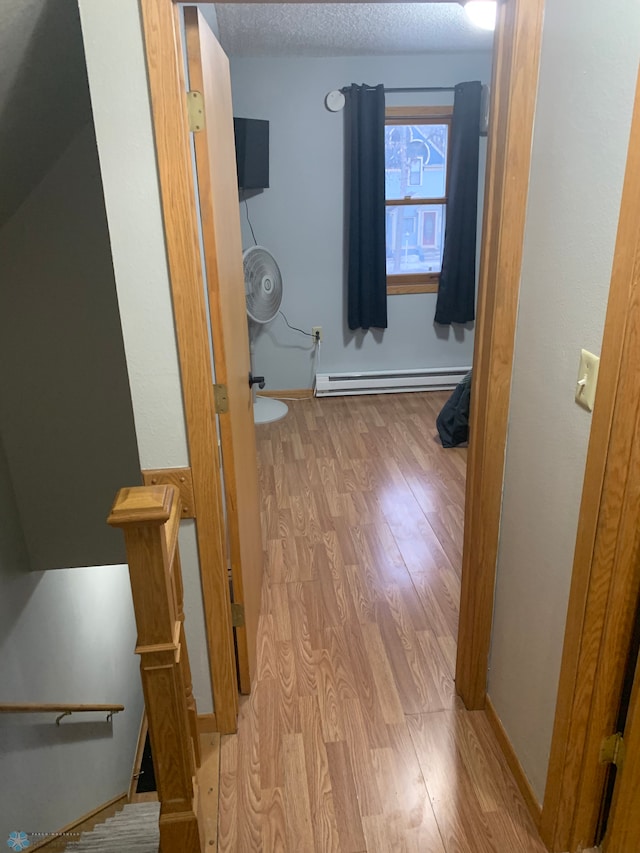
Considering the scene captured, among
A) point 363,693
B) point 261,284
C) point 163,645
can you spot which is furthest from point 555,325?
point 261,284

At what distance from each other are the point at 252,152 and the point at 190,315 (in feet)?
9.87

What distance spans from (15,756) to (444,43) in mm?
4589

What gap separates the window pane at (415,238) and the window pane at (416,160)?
0.11 metres

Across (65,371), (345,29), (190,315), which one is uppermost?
(345,29)

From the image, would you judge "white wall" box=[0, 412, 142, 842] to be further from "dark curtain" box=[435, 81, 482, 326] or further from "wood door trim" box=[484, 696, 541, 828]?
"dark curtain" box=[435, 81, 482, 326]

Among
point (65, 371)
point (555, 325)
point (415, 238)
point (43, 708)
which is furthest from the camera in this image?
point (415, 238)

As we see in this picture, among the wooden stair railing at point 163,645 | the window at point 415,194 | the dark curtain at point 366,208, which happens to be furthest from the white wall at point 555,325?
the window at point 415,194

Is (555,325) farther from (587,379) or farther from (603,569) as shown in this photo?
(603,569)

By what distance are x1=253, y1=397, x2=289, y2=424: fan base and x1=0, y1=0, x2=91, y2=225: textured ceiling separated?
2.39 metres

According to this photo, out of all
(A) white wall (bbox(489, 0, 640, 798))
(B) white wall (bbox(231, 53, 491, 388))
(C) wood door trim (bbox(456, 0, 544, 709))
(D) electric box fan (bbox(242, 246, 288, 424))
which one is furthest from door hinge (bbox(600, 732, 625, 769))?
(B) white wall (bbox(231, 53, 491, 388))

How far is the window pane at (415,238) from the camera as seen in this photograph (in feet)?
15.8

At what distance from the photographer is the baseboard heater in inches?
196

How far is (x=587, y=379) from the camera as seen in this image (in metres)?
1.34

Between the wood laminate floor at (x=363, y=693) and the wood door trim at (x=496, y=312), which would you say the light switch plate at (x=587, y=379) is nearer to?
the wood door trim at (x=496, y=312)
